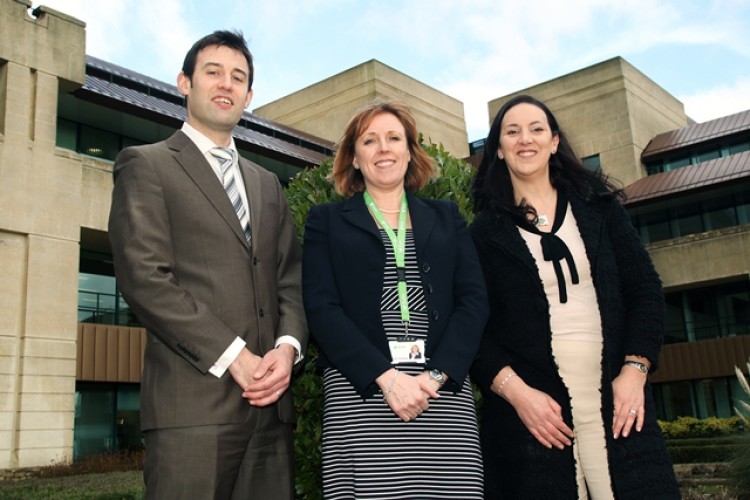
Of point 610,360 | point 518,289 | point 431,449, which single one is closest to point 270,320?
point 431,449

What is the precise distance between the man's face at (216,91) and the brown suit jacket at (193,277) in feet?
0.52

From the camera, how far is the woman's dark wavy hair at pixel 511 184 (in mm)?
4020

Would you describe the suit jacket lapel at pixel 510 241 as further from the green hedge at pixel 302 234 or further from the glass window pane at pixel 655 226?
the glass window pane at pixel 655 226

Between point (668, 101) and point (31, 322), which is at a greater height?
point (668, 101)

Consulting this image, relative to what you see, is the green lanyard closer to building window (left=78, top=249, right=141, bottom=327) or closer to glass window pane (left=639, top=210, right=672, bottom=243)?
building window (left=78, top=249, right=141, bottom=327)

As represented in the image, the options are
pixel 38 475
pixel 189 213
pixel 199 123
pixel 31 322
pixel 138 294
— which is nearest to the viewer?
pixel 138 294

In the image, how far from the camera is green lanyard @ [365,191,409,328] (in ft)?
11.9

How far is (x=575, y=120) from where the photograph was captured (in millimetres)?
39188

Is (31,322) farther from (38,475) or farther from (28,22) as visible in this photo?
(28,22)

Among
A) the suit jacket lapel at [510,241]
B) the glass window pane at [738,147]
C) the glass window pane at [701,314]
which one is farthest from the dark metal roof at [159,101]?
the glass window pane at [738,147]

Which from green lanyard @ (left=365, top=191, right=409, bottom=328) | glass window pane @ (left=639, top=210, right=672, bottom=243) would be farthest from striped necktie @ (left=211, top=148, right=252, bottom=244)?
glass window pane @ (left=639, top=210, right=672, bottom=243)

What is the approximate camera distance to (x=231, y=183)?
3.93 m

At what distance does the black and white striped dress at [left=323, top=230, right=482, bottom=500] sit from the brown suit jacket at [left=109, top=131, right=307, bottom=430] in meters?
0.34

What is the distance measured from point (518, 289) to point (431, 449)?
92cm
